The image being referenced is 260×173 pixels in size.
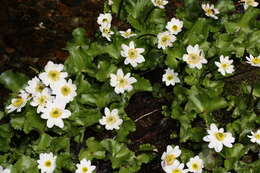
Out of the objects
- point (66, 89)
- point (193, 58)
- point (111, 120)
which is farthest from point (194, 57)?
point (66, 89)

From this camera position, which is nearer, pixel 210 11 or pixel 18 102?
pixel 18 102

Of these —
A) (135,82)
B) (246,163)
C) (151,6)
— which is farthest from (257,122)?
(151,6)

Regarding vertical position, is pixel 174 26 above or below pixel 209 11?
below

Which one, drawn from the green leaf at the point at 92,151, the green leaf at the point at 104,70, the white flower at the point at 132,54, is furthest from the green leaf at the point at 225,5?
the green leaf at the point at 92,151

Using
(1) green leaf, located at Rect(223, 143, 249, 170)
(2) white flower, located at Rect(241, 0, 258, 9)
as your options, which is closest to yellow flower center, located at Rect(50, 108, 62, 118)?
(1) green leaf, located at Rect(223, 143, 249, 170)

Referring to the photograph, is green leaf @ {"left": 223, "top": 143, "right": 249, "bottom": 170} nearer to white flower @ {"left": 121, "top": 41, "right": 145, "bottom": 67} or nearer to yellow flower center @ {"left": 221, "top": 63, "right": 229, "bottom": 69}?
yellow flower center @ {"left": 221, "top": 63, "right": 229, "bottom": 69}

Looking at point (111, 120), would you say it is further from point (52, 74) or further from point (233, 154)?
point (233, 154)
